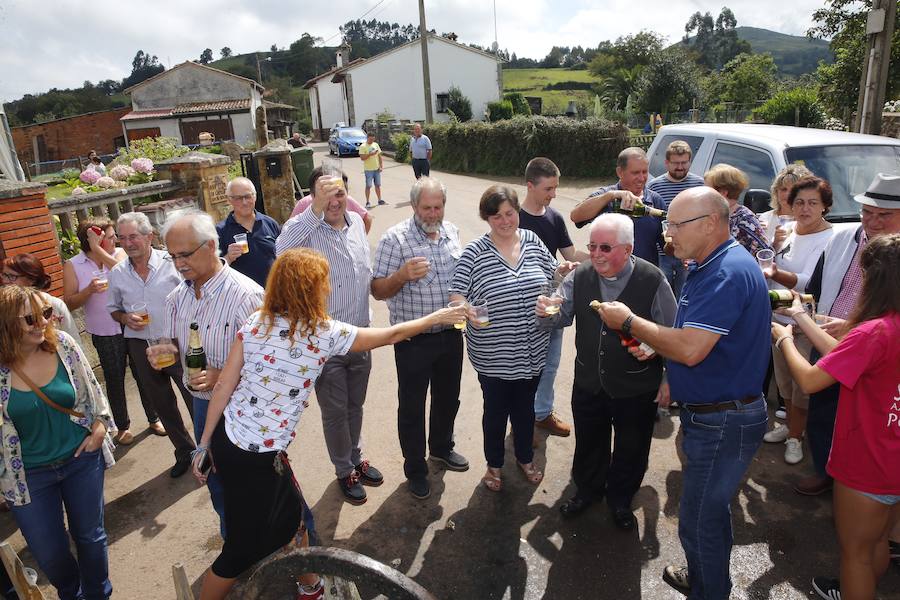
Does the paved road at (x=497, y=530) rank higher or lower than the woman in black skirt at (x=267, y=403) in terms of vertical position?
lower

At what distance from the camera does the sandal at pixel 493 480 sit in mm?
3963

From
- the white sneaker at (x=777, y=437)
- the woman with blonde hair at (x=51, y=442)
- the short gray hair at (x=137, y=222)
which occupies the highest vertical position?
the short gray hair at (x=137, y=222)

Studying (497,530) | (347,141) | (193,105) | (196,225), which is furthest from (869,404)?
(193,105)

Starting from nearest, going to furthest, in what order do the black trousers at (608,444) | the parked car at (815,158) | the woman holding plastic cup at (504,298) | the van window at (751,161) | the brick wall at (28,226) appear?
the black trousers at (608,444), the woman holding plastic cup at (504,298), the brick wall at (28,226), the parked car at (815,158), the van window at (751,161)

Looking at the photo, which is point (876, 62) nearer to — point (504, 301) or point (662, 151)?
point (662, 151)

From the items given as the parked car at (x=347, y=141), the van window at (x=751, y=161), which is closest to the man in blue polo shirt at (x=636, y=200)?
the van window at (x=751, y=161)

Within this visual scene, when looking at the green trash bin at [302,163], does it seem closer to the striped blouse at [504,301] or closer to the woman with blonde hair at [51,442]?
the striped blouse at [504,301]

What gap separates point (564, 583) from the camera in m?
3.14

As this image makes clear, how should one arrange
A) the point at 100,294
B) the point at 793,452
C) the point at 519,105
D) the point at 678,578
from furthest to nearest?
the point at 519,105
the point at 100,294
the point at 793,452
the point at 678,578

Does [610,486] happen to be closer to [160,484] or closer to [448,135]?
[160,484]

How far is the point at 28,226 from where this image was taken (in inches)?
198

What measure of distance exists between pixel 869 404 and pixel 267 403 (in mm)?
2619

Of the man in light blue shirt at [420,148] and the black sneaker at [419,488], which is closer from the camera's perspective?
the black sneaker at [419,488]

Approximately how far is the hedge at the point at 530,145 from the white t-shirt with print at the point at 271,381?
55.7ft
